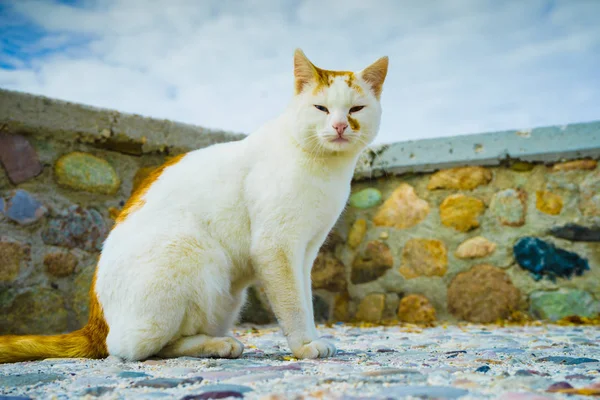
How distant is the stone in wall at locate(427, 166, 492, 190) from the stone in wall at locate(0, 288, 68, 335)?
2.82 meters

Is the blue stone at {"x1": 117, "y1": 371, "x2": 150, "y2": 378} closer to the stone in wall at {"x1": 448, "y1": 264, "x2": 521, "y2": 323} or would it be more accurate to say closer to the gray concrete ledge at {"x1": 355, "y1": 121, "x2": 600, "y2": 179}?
the stone in wall at {"x1": 448, "y1": 264, "x2": 521, "y2": 323}

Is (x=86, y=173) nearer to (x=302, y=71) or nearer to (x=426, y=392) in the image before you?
(x=302, y=71)

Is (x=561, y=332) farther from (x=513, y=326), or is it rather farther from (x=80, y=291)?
(x=80, y=291)

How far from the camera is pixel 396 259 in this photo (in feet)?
13.6

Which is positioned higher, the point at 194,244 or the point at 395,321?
the point at 194,244

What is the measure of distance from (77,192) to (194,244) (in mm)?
1655

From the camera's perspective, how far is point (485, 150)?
13.1 ft

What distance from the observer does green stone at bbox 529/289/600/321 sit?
3.64 metres

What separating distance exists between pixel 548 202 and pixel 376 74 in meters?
2.06

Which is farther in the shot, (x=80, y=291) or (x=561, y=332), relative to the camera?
(x=80, y=291)

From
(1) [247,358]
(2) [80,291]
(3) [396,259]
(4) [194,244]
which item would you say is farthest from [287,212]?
(3) [396,259]

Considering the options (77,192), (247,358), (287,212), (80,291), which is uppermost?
(77,192)

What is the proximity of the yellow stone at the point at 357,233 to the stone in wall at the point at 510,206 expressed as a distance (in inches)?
39.8

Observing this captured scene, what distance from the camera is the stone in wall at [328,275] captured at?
425cm
